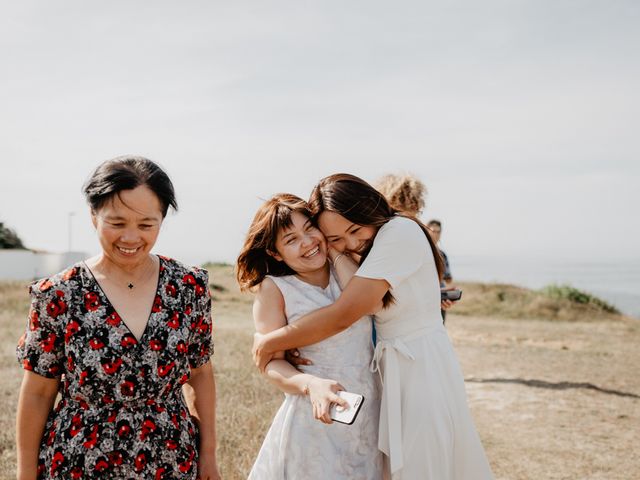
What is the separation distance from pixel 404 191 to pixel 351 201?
44.6 inches

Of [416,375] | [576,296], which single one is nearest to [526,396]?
[416,375]

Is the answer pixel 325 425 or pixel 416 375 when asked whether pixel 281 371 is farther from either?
pixel 416 375

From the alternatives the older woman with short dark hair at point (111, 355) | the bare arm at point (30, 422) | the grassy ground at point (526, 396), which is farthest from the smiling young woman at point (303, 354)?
the grassy ground at point (526, 396)

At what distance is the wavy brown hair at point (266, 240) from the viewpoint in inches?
106

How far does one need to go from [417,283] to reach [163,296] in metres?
1.09

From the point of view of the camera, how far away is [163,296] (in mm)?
2240

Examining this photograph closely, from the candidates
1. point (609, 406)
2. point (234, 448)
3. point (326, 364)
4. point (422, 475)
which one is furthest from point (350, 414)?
point (609, 406)

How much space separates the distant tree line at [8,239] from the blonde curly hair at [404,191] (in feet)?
116

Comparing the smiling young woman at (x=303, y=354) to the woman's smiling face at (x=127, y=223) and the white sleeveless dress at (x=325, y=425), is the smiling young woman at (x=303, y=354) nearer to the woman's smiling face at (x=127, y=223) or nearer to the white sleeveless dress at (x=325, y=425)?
the white sleeveless dress at (x=325, y=425)

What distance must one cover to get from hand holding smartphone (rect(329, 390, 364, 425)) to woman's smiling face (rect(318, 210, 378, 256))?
70cm

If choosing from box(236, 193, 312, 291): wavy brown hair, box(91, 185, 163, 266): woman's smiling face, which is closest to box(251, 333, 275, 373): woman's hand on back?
box(236, 193, 312, 291): wavy brown hair

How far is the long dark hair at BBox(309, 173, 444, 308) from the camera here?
8.66 ft

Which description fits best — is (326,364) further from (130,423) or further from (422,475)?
(130,423)

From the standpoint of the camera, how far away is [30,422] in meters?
2.12
